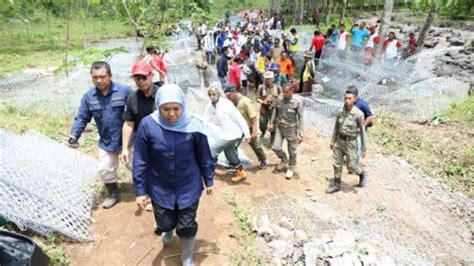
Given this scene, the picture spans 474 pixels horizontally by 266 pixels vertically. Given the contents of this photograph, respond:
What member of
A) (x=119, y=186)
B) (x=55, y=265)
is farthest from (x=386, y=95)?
(x=55, y=265)

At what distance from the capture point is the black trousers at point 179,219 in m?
3.05

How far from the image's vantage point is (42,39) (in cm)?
2106

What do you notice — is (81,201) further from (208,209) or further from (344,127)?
(344,127)

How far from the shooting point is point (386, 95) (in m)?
7.83

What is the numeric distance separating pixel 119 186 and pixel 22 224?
1.35m

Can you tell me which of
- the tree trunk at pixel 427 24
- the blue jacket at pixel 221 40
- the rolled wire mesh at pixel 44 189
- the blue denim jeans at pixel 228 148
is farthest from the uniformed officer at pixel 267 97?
the blue jacket at pixel 221 40

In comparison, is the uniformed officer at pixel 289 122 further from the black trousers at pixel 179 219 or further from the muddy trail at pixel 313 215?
the black trousers at pixel 179 219

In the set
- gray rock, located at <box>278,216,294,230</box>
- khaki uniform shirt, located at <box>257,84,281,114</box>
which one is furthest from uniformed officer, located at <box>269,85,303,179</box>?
gray rock, located at <box>278,216,294,230</box>

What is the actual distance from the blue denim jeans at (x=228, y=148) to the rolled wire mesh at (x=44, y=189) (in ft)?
5.07

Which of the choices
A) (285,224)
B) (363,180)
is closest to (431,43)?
(363,180)

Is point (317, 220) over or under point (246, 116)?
under

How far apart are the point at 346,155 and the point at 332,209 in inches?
28.3

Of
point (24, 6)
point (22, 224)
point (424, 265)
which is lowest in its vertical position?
point (424, 265)

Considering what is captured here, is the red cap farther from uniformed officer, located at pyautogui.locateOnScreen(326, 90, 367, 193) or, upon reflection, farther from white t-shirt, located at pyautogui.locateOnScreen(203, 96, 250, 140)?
uniformed officer, located at pyautogui.locateOnScreen(326, 90, 367, 193)
